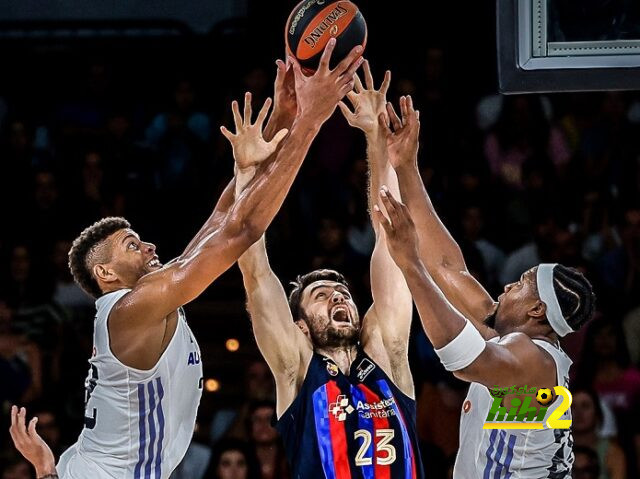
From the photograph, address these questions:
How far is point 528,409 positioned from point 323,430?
100 cm

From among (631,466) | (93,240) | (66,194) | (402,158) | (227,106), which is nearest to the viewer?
(93,240)

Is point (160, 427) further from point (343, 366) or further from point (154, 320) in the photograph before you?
point (343, 366)

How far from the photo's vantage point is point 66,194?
960cm

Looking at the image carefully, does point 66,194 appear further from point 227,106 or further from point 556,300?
point 556,300

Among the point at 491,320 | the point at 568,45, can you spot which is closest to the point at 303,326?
the point at 491,320

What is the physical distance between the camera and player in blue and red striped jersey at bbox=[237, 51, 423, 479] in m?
5.64

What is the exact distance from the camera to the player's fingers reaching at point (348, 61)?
5.44 m

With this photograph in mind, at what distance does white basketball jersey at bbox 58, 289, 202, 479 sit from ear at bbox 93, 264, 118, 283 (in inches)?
7.2

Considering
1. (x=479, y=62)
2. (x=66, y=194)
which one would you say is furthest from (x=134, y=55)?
(x=479, y=62)

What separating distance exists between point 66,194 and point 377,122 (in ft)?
13.8

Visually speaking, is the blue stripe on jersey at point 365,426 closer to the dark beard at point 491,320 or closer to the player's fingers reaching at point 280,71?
the dark beard at point 491,320

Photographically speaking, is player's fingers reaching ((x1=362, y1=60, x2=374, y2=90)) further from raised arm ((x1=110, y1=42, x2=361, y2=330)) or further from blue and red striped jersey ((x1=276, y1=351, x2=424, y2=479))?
blue and red striped jersey ((x1=276, y1=351, x2=424, y2=479))

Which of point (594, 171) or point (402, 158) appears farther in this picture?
point (594, 171)

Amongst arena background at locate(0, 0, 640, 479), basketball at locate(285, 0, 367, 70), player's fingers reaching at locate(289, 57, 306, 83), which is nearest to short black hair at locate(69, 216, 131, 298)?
player's fingers reaching at locate(289, 57, 306, 83)
